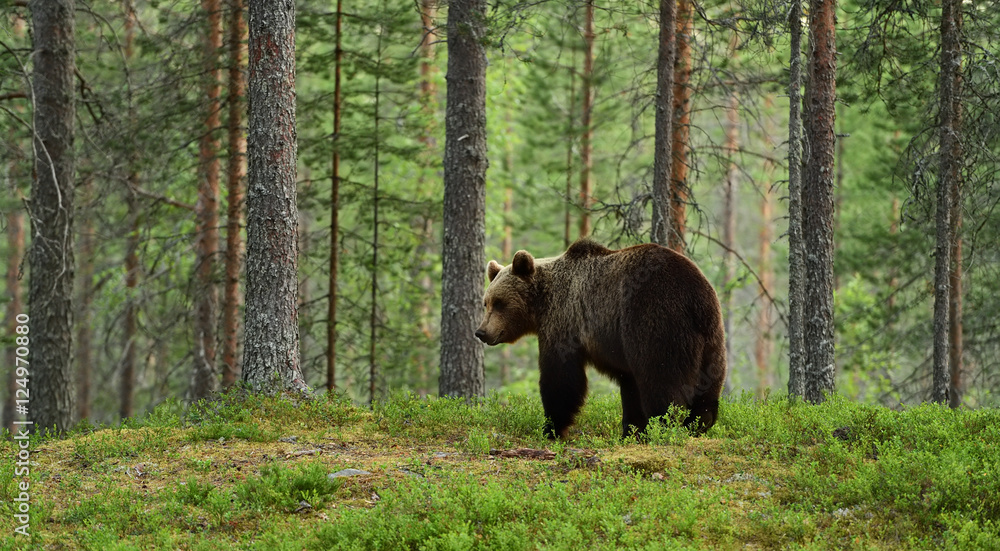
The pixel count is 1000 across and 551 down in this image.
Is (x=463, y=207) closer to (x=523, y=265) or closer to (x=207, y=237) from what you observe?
(x=523, y=265)

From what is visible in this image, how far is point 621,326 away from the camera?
28.0 ft

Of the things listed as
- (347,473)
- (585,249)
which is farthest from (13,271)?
(347,473)

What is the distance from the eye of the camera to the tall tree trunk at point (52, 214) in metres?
13.0

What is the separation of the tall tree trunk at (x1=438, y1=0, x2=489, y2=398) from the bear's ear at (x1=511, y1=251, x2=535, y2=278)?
8.26 ft

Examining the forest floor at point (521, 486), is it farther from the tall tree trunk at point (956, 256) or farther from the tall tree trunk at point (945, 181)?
the tall tree trunk at point (956, 256)

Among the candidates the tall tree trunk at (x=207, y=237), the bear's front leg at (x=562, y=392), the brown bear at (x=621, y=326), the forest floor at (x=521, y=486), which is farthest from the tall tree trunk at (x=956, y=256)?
the tall tree trunk at (x=207, y=237)

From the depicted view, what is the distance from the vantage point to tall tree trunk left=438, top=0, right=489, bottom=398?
12375 millimetres

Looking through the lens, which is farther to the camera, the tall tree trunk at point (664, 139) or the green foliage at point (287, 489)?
the tall tree trunk at point (664, 139)

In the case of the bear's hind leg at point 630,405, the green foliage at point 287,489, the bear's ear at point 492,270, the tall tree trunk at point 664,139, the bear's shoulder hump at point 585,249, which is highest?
the tall tree trunk at point 664,139

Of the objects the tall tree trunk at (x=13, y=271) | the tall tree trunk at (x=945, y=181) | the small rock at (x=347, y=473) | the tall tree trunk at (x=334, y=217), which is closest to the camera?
the small rock at (x=347, y=473)

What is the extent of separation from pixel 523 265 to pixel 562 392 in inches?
65.0

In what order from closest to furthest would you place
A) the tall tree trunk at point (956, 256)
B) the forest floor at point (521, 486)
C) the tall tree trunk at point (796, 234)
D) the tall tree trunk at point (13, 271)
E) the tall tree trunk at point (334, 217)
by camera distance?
the forest floor at point (521, 486), the tall tree trunk at point (796, 234), the tall tree trunk at point (956, 256), the tall tree trunk at point (334, 217), the tall tree trunk at point (13, 271)

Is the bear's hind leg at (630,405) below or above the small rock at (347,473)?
above

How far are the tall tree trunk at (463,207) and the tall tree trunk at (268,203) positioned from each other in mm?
3220
